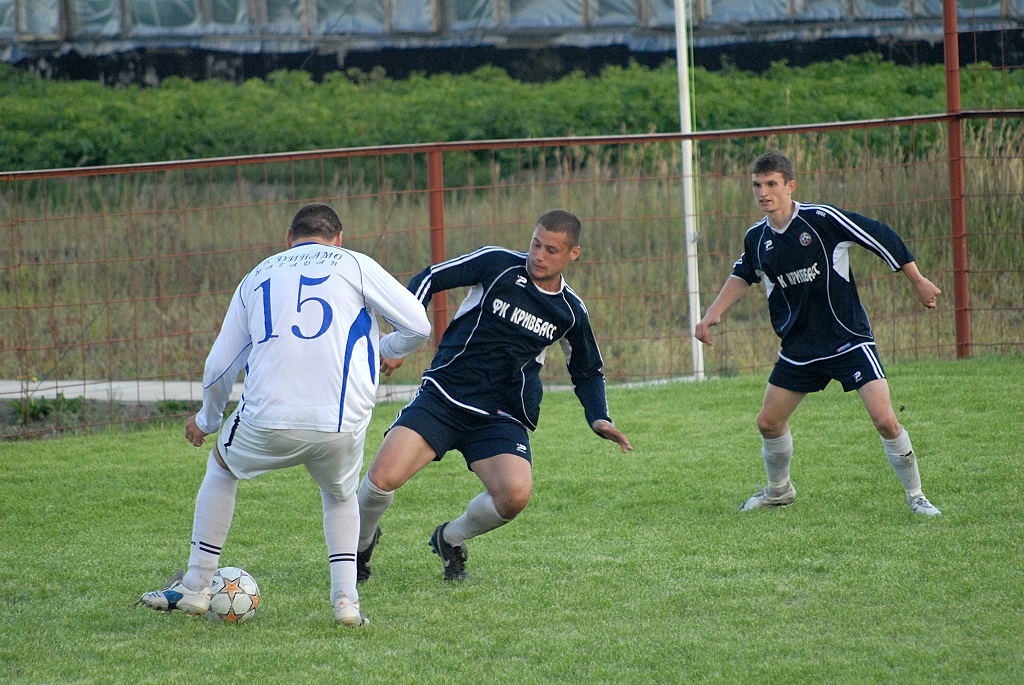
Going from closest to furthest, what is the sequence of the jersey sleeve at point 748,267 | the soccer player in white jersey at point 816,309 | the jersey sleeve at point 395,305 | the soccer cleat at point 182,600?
1. the jersey sleeve at point 395,305
2. the soccer cleat at point 182,600
3. the soccer player in white jersey at point 816,309
4. the jersey sleeve at point 748,267

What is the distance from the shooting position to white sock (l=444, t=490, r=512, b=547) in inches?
186

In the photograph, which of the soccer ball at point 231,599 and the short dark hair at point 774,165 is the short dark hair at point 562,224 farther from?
the soccer ball at point 231,599

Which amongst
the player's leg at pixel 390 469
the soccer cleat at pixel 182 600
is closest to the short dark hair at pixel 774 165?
the player's leg at pixel 390 469

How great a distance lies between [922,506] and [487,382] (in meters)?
2.27

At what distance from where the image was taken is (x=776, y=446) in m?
5.86

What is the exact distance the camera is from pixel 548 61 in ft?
71.3

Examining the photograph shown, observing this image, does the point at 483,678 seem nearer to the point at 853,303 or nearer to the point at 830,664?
the point at 830,664

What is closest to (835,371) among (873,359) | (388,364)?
(873,359)

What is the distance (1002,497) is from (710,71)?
1613 centimetres

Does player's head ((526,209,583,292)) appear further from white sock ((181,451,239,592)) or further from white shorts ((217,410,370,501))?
white sock ((181,451,239,592))

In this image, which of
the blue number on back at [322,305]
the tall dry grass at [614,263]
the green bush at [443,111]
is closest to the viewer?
the blue number on back at [322,305]

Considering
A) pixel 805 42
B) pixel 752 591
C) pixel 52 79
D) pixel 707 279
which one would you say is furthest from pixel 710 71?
pixel 752 591

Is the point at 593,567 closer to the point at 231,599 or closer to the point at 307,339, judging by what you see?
the point at 231,599

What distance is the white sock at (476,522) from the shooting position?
4.73 metres
